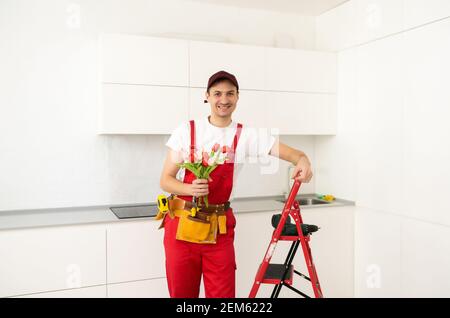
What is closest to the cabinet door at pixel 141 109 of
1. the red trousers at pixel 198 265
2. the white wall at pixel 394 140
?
the red trousers at pixel 198 265

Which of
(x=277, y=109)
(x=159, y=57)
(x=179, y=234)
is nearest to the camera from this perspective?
(x=179, y=234)

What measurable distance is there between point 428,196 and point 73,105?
246cm

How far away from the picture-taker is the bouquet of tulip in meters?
2.22

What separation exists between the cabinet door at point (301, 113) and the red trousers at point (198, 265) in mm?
1498

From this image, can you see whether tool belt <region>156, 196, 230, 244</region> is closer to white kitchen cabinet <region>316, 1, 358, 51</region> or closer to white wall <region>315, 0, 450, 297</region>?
white wall <region>315, 0, 450, 297</region>

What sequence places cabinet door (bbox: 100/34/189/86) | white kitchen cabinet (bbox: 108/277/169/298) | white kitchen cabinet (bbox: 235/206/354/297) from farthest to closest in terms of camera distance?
white kitchen cabinet (bbox: 235/206/354/297)
cabinet door (bbox: 100/34/189/86)
white kitchen cabinet (bbox: 108/277/169/298)

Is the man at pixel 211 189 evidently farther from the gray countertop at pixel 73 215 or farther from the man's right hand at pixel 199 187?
the gray countertop at pixel 73 215

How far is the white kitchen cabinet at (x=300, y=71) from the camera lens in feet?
11.6

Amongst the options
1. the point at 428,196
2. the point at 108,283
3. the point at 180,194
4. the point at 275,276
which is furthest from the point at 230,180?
the point at 428,196

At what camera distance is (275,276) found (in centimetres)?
252

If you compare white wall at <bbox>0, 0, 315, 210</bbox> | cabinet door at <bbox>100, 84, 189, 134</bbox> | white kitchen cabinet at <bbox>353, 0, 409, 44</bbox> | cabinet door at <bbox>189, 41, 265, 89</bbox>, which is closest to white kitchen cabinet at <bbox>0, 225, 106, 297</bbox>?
white wall at <bbox>0, 0, 315, 210</bbox>

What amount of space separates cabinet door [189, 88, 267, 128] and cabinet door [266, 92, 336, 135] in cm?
6
